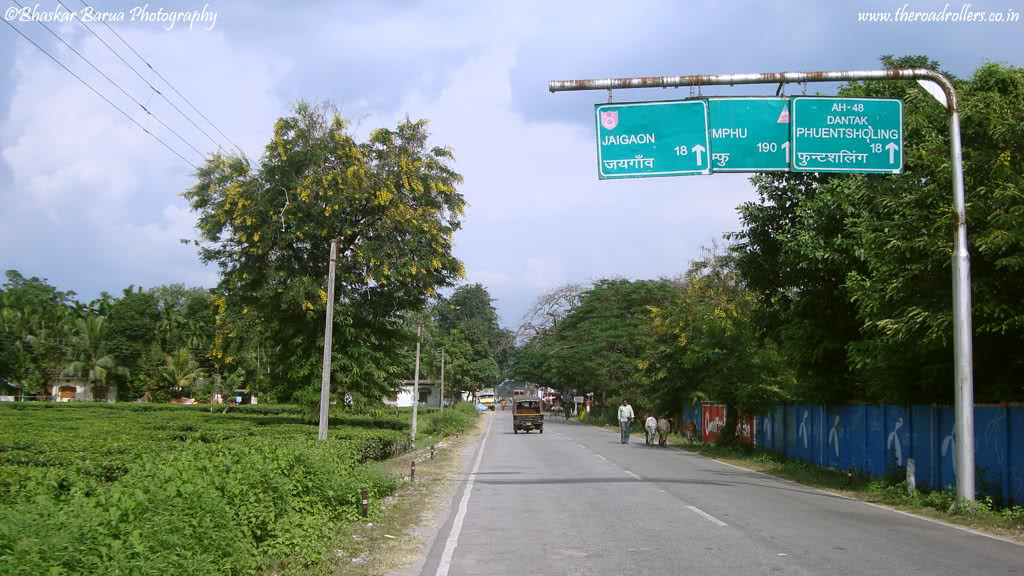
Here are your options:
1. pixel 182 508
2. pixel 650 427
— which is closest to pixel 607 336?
pixel 650 427

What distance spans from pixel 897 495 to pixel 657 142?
30.4 ft

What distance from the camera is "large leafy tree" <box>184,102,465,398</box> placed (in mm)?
32688

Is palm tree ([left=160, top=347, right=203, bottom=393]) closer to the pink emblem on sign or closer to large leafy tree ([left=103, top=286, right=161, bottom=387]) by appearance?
large leafy tree ([left=103, top=286, right=161, bottom=387])

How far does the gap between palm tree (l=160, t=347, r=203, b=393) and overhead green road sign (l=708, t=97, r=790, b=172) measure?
72345 mm

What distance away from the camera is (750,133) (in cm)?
1254

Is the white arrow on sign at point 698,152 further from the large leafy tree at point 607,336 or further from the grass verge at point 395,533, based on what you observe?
the large leafy tree at point 607,336

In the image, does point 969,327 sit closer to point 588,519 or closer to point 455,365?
point 588,519

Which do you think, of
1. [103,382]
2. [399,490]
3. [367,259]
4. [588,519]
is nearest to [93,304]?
[103,382]

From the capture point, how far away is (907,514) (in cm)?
1409

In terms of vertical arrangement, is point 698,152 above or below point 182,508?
above

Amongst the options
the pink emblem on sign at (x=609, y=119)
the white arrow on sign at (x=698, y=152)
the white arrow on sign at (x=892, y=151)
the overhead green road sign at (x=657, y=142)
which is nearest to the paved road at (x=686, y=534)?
the overhead green road sign at (x=657, y=142)

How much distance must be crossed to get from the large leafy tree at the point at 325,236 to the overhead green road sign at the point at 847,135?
2210 cm

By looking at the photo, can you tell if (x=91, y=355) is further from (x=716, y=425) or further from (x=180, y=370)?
(x=716, y=425)

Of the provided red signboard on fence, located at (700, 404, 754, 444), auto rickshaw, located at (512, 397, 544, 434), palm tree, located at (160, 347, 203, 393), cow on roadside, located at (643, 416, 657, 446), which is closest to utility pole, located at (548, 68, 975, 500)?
red signboard on fence, located at (700, 404, 754, 444)
